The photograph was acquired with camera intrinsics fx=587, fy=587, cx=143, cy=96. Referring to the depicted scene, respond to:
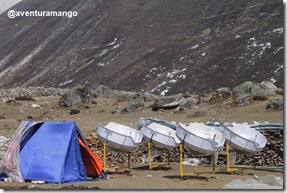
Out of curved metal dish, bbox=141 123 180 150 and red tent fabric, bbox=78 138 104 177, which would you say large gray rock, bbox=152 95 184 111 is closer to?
curved metal dish, bbox=141 123 180 150

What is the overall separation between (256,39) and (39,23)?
4700 centimetres

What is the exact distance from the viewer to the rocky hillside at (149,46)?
58.7 meters

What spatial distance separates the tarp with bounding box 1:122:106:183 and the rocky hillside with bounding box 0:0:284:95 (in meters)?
39.4

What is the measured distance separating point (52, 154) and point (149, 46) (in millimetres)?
62155

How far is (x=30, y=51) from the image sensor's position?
90.8 meters

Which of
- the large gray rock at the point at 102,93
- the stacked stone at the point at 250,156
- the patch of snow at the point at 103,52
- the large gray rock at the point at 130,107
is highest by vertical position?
the patch of snow at the point at 103,52

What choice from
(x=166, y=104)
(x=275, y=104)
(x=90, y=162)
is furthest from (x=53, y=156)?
(x=166, y=104)

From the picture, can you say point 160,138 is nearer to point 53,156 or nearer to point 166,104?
point 53,156

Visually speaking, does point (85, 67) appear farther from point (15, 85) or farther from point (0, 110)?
point (0, 110)

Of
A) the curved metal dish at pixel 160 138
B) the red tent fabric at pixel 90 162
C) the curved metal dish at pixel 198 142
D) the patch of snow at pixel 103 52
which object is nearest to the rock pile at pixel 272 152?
the curved metal dish at pixel 160 138

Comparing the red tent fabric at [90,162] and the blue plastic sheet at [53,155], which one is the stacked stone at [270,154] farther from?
the blue plastic sheet at [53,155]

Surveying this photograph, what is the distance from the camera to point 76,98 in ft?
123

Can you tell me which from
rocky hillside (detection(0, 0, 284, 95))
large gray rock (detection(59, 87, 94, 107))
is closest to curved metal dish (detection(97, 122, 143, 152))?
large gray rock (detection(59, 87, 94, 107))

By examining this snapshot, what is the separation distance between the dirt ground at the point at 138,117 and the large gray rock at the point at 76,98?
49cm
